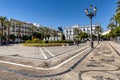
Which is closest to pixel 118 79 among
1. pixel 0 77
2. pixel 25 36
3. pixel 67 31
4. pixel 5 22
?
pixel 0 77

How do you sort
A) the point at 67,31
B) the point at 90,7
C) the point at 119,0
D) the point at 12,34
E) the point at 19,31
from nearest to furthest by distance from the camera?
1. the point at 90,7
2. the point at 119,0
3. the point at 12,34
4. the point at 19,31
5. the point at 67,31

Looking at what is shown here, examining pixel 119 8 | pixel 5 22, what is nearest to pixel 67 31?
pixel 5 22

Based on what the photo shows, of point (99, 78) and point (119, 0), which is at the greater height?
point (119, 0)

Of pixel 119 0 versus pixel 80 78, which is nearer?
pixel 80 78

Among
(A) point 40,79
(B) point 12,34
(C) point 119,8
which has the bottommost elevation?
(A) point 40,79

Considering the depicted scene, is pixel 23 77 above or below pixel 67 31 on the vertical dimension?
below

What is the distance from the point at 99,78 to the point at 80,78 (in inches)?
31.3

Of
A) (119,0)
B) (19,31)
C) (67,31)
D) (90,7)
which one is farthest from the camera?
(67,31)

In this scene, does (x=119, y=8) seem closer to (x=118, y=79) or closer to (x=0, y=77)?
(x=118, y=79)

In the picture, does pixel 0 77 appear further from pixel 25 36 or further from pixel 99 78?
pixel 25 36

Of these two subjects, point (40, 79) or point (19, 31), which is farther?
point (19, 31)

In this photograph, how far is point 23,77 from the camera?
206 inches

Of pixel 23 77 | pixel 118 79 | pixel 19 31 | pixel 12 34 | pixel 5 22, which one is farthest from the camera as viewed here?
pixel 19 31

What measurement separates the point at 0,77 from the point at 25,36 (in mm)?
64286
